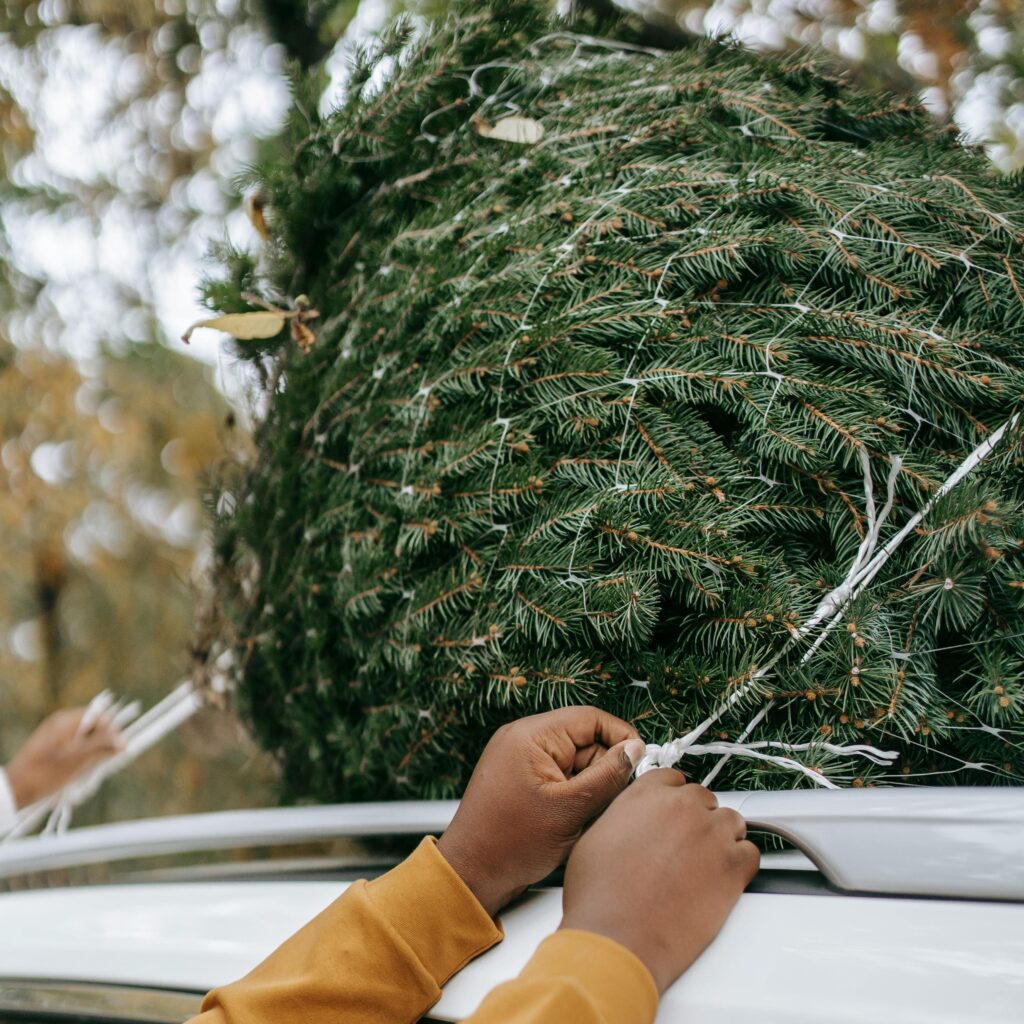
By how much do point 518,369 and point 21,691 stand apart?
604 cm

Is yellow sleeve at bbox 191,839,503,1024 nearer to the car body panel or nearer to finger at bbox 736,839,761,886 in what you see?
the car body panel

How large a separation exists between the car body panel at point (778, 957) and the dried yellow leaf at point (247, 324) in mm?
957

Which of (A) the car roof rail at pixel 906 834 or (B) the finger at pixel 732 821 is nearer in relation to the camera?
(A) the car roof rail at pixel 906 834

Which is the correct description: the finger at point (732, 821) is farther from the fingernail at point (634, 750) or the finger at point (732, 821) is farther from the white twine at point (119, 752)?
the white twine at point (119, 752)

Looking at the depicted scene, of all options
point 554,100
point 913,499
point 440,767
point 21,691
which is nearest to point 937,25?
point 554,100

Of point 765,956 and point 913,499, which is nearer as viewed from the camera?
point 765,956

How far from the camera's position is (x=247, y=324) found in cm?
163

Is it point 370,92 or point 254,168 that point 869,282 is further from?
point 254,168

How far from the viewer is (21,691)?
6109 mm

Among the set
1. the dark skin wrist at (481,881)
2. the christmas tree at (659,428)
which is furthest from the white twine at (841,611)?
the dark skin wrist at (481,881)

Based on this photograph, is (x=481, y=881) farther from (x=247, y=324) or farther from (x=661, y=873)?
(x=247, y=324)

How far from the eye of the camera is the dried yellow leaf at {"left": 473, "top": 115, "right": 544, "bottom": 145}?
1564 mm

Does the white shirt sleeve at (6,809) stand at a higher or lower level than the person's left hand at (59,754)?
lower

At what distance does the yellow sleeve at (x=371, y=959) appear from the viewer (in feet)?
3.52
